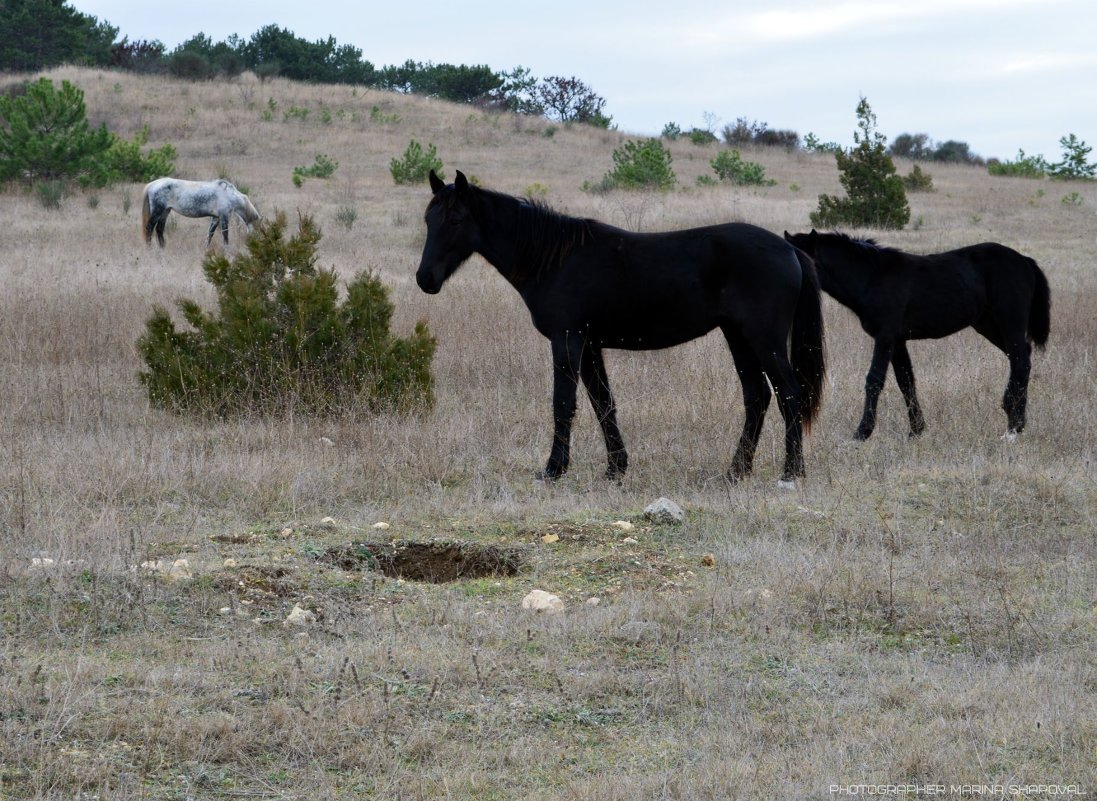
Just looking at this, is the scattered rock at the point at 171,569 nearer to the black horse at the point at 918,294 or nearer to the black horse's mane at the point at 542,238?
the black horse's mane at the point at 542,238

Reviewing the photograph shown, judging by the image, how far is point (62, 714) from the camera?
146 inches

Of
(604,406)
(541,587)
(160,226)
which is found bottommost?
(541,587)

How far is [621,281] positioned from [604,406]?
89cm

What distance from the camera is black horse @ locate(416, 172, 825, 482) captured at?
744 cm

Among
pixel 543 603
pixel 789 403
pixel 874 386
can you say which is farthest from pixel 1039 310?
pixel 543 603

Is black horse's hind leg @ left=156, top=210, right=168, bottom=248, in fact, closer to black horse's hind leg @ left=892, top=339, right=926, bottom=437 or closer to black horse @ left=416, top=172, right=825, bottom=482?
black horse @ left=416, top=172, right=825, bottom=482

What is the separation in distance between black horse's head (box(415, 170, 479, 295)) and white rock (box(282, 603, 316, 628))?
302 cm

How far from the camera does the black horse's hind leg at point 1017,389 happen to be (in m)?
8.88

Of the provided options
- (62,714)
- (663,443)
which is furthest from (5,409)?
(62,714)

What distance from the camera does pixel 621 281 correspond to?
7457 mm

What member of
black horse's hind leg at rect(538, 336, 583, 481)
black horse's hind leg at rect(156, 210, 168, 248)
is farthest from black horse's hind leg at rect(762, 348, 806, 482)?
Result: black horse's hind leg at rect(156, 210, 168, 248)

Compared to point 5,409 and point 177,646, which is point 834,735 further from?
point 5,409

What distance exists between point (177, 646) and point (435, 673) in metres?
1.07

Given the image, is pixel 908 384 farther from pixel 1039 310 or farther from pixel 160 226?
pixel 160 226
